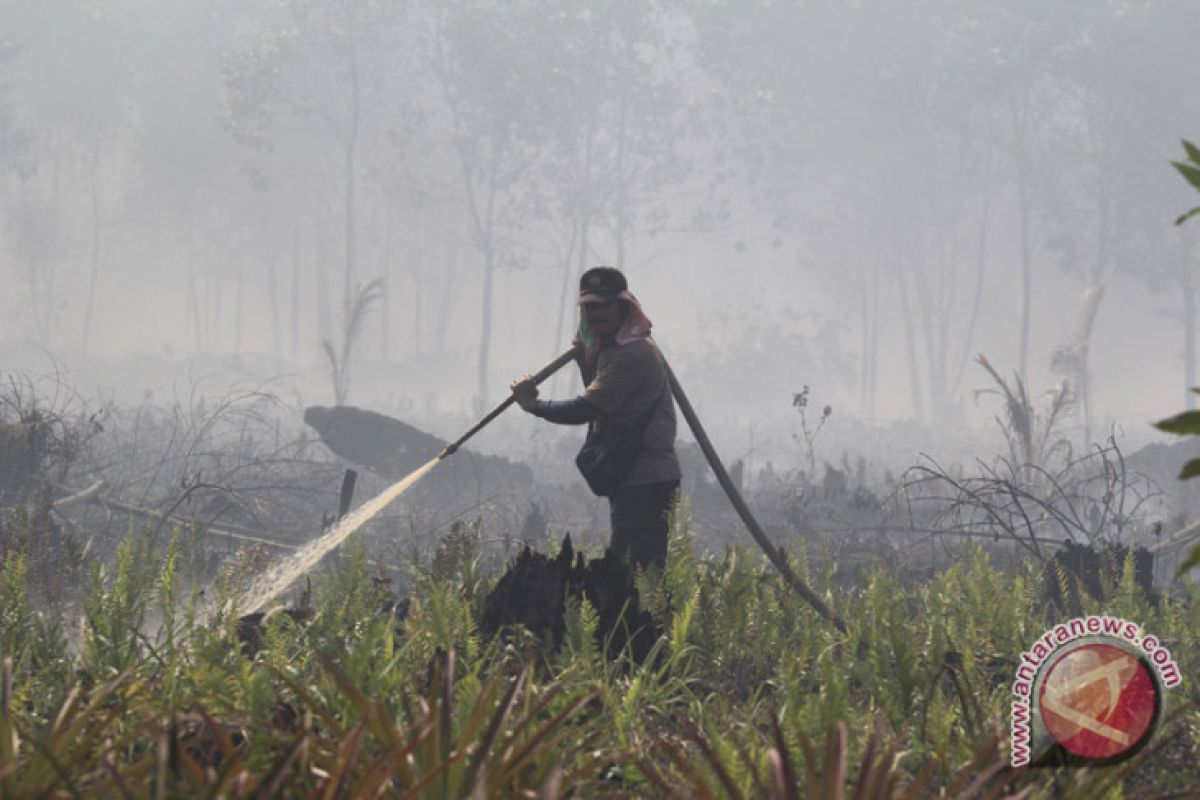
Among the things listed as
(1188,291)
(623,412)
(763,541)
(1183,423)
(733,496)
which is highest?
(1188,291)

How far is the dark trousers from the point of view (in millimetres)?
5625

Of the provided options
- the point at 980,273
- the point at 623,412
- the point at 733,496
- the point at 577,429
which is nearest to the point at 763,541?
the point at 733,496

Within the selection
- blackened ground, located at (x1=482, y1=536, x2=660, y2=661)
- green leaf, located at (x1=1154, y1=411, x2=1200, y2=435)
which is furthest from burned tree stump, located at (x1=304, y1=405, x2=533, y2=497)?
green leaf, located at (x1=1154, y1=411, x2=1200, y2=435)

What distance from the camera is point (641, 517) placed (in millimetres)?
5660

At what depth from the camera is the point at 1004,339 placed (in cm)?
8475

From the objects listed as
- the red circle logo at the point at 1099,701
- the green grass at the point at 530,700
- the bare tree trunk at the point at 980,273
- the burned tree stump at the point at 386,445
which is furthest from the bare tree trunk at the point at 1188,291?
the red circle logo at the point at 1099,701

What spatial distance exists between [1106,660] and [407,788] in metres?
1.86

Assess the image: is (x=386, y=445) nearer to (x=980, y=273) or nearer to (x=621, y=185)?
(x=621, y=185)

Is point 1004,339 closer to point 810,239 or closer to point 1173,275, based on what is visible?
point 810,239

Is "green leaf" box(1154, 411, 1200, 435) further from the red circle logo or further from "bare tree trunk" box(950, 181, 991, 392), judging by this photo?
"bare tree trunk" box(950, 181, 991, 392)

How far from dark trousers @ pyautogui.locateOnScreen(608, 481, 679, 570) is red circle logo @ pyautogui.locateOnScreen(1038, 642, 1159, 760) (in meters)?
2.98

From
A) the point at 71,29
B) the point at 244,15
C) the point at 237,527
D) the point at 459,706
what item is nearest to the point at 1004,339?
the point at 244,15

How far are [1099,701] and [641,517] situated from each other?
10.3 ft

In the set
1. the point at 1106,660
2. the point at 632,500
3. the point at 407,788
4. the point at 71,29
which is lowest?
the point at 407,788
